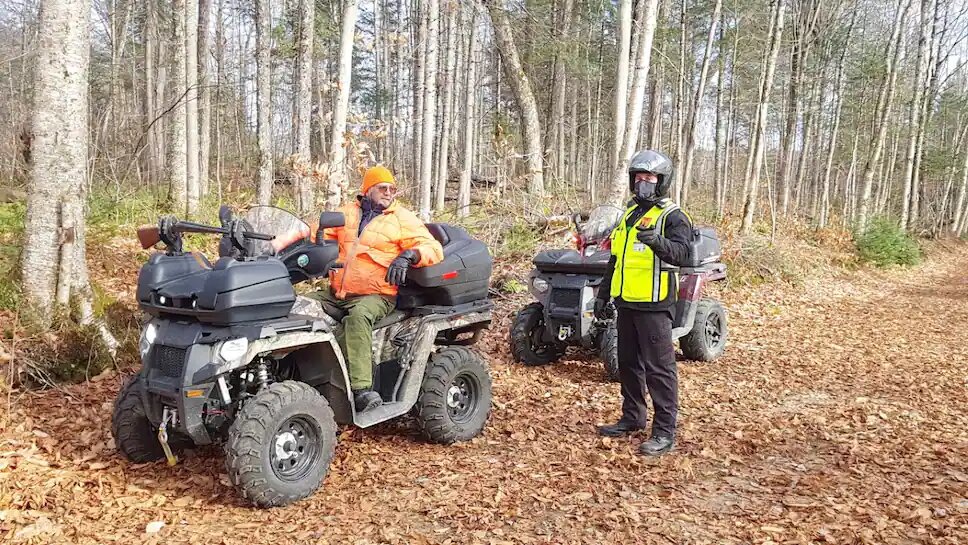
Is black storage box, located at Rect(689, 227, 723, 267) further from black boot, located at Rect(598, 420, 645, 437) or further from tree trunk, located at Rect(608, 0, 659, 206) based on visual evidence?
tree trunk, located at Rect(608, 0, 659, 206)

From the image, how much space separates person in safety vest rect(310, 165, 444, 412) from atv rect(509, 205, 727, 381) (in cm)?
239

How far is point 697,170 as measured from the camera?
1697 inches

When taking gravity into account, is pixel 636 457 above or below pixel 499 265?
below

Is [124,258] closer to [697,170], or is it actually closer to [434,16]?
[434,16]

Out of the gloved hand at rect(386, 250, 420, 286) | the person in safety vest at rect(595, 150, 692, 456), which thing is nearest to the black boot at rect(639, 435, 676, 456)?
the person in safety vest at rect(595, 150, 692, 456)

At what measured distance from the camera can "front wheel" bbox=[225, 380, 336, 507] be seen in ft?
10.9

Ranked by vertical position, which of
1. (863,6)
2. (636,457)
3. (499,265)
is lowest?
(636,457)

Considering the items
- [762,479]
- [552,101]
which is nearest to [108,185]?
[762,479]

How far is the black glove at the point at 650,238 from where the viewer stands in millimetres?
4324

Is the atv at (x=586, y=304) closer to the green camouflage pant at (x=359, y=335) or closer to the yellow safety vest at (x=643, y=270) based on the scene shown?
the yellow safety vest at (x=643, y=270)

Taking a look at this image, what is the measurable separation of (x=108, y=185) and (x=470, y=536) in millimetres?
10067

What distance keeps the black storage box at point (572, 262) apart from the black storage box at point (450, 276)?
1.88 m

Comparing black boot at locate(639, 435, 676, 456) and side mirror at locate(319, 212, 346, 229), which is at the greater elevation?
side mirror at locate(319, 212, 346, 229)

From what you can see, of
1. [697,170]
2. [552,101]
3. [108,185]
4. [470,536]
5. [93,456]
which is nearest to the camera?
[470,536]
